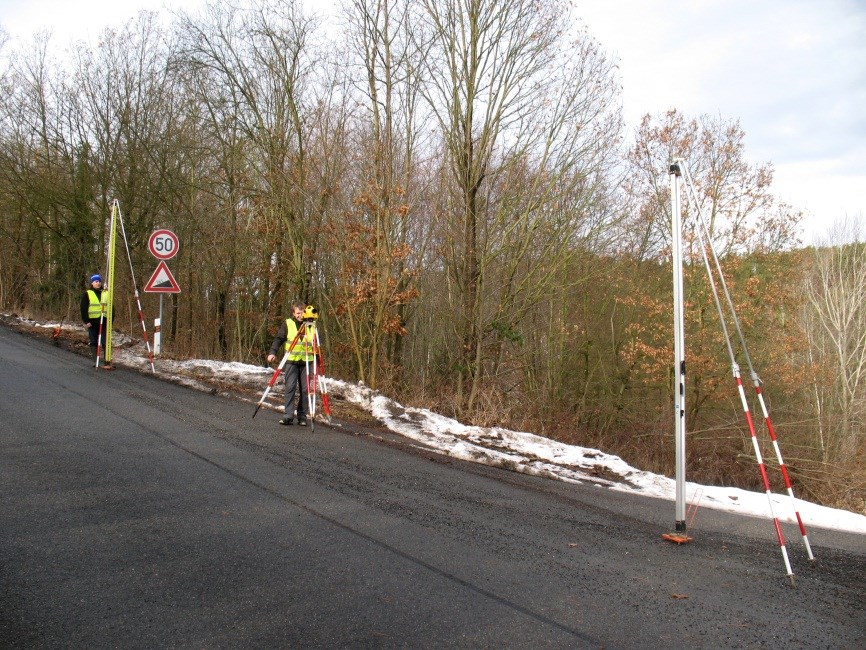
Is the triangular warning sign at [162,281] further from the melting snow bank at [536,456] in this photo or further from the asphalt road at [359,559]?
the asphalt road at [359,559]

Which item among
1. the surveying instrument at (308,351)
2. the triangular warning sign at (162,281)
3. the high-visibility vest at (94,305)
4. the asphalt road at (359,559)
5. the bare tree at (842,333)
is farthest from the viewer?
the bare tree at (842,333)

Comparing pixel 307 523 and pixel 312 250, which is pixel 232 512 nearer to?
pixel 307 523

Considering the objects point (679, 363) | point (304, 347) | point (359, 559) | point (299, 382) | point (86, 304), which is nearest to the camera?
point (359, 559)

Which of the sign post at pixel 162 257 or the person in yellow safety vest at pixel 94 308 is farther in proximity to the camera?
the person in yellow safety vest at pixel 94 308

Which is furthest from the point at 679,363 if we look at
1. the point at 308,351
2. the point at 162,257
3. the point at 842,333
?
the point at 842,333

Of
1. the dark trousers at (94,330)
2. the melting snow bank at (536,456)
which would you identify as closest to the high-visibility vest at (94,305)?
the dark trousers at (94,330)

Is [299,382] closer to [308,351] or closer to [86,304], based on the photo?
[308,351]

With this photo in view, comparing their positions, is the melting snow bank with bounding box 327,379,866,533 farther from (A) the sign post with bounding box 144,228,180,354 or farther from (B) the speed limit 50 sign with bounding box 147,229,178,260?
(B) the speed limit 50 sign with bounding box 147,229,178,260

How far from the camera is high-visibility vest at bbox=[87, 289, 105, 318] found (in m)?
18.0

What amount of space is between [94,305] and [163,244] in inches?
88.4

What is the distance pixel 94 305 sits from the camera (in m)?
18.1

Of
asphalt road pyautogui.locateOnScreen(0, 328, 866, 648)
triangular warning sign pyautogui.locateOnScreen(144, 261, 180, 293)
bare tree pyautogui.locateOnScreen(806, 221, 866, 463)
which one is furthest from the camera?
bare tree pyautogui.locateOnScreen(806, 221, 866, 463)

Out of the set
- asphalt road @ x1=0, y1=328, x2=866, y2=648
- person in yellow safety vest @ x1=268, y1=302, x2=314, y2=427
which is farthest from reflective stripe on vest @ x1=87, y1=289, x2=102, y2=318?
asphalt road @ x1=0, y1=328, x2=866, y2=648

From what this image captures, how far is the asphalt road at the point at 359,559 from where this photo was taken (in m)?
4.54
